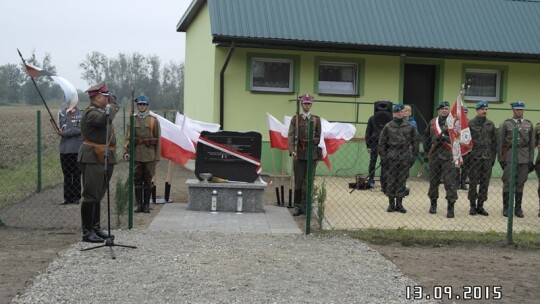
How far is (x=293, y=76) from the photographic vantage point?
16.1m

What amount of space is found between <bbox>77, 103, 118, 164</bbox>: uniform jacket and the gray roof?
7596 mm

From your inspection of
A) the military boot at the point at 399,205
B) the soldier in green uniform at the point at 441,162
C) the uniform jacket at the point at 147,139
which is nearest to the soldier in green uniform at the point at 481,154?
the soldier in green uniform at the point at 441,162

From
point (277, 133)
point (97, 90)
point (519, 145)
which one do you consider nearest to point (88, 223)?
point (97, 90)

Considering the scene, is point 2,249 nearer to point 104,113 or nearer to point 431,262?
point 104,113

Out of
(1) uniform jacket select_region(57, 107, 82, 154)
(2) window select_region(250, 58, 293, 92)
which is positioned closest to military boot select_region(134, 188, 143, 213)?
(1) uniform jacket select_region(57, 107, 82, 154)

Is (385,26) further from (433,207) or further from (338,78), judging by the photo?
(433,207)

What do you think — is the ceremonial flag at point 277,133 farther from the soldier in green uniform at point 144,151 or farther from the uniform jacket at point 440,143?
the uniform jacket at point 440,143

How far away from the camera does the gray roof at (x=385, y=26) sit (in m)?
15.3

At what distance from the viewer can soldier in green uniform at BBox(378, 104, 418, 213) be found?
35.4ft

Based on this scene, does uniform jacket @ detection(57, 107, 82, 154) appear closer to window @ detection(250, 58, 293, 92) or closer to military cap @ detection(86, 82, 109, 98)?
military cap @ detection(86, 82, 109, 98)

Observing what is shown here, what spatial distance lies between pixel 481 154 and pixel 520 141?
2.18 feet

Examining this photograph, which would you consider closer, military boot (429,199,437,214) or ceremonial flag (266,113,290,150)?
military boot (429,199,437,214)

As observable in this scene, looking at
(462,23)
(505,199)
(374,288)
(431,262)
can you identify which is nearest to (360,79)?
(462,23)
